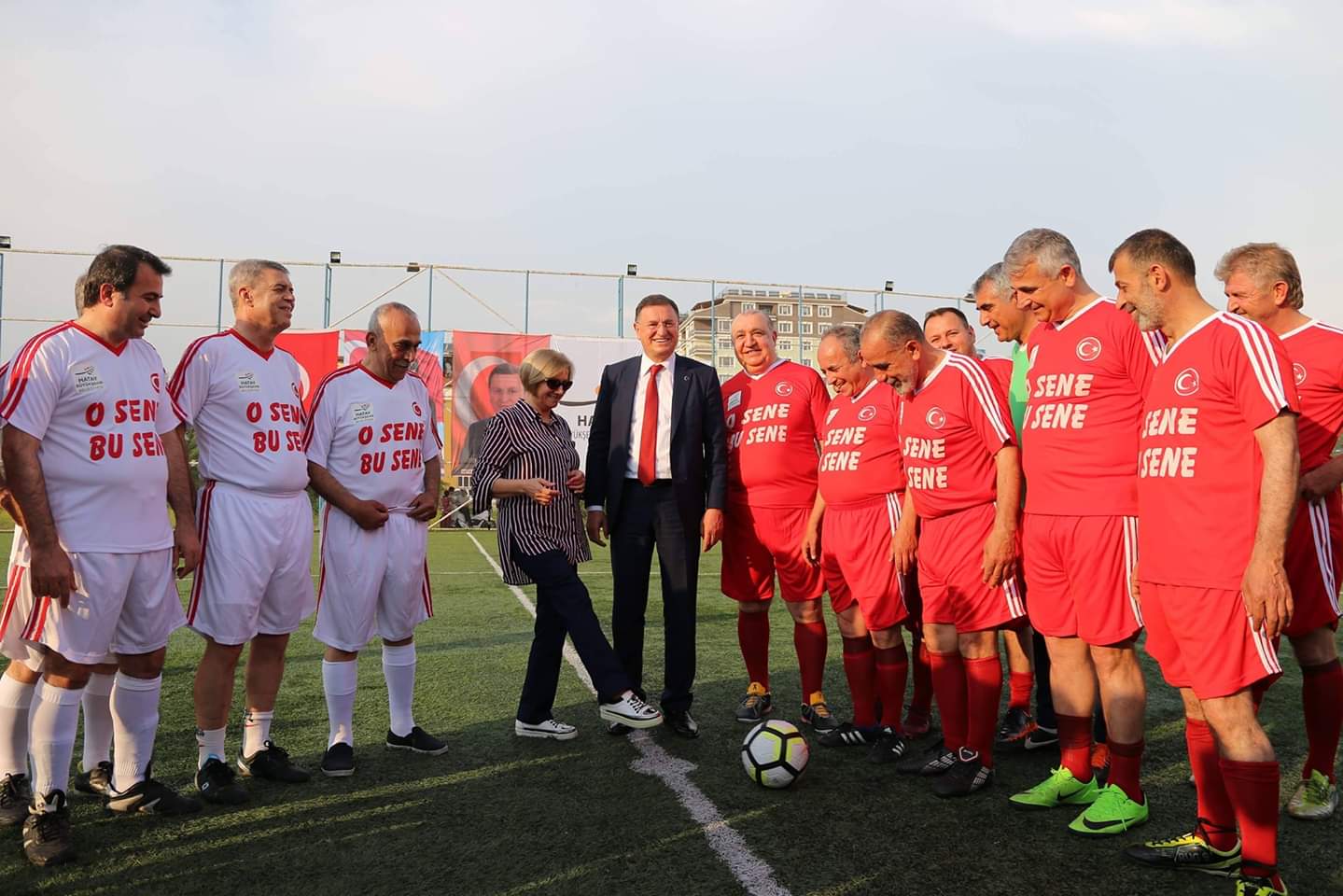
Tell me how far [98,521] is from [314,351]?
17.7 meters

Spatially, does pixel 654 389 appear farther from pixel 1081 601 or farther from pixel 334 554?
pixel 1081 601

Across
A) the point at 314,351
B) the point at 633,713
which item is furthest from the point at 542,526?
the point at 314,351

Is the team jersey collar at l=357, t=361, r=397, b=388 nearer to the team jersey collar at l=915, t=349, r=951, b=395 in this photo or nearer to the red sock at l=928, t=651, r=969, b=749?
the team jersey collar at l=915, t=349, r=951, b=395

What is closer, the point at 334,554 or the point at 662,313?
the point at 334,554

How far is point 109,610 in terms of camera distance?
3.68m

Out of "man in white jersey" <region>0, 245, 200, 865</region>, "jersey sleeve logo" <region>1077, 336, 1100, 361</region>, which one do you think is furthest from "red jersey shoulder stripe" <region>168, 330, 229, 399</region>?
"jersey sleeve logo" <region>1077, 336, 1100, 361</region>

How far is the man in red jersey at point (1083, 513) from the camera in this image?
3.64 meters

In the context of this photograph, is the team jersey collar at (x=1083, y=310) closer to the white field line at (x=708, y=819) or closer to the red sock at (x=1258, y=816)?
the red sock at (x=1258, y=816)

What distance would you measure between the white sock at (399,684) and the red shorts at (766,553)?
1.92 m

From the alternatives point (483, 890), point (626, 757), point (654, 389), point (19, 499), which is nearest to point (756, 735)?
point (626, 757)

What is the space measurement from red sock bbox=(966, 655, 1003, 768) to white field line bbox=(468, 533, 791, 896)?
1277 millimetres

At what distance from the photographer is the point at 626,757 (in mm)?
4711

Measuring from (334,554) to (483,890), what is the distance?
83.3 inches

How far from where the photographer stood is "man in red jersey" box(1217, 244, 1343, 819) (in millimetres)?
3744
